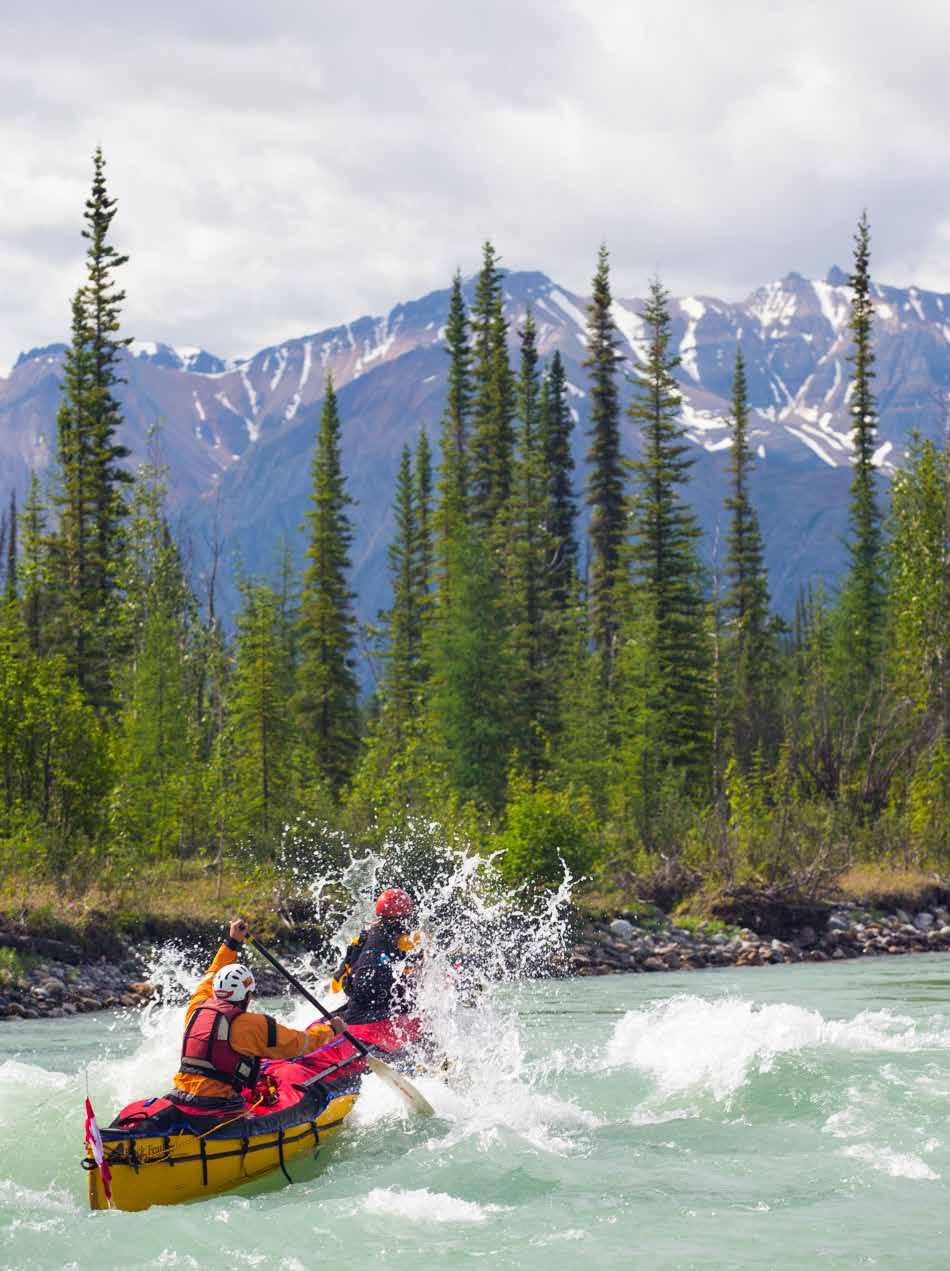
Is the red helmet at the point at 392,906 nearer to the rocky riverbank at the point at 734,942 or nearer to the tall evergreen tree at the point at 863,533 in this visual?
the rocky riverbank at the point at 734,942

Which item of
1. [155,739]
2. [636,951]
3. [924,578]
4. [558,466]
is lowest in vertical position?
[636,951]

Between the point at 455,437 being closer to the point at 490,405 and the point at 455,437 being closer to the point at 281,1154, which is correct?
the point at 490,405

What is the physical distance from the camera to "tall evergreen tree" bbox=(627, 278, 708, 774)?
1759 inches

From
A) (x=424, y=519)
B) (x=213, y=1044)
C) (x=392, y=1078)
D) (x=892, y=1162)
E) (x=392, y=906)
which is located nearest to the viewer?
(x=213, y=1044)

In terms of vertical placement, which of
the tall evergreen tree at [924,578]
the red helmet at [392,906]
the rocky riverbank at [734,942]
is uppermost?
the tall evergreen tree at [924,578]

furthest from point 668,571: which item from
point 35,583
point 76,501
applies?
point 35,583

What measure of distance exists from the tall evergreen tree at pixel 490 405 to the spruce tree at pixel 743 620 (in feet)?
30.8

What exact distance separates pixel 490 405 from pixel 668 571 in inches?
521

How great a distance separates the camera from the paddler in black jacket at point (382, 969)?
13.7 m

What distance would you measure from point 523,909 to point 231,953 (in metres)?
17.2

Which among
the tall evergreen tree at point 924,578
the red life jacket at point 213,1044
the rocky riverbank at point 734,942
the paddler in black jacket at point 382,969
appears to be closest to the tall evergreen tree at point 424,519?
the tall evergreen tree at point 924,578

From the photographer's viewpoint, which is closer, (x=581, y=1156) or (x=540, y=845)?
(x=581, y=1156)

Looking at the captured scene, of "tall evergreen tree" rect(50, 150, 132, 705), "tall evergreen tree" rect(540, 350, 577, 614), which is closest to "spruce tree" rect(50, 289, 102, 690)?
"tall evergreen tree" rect(50, 150, 132, 705)

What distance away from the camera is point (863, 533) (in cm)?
5619
